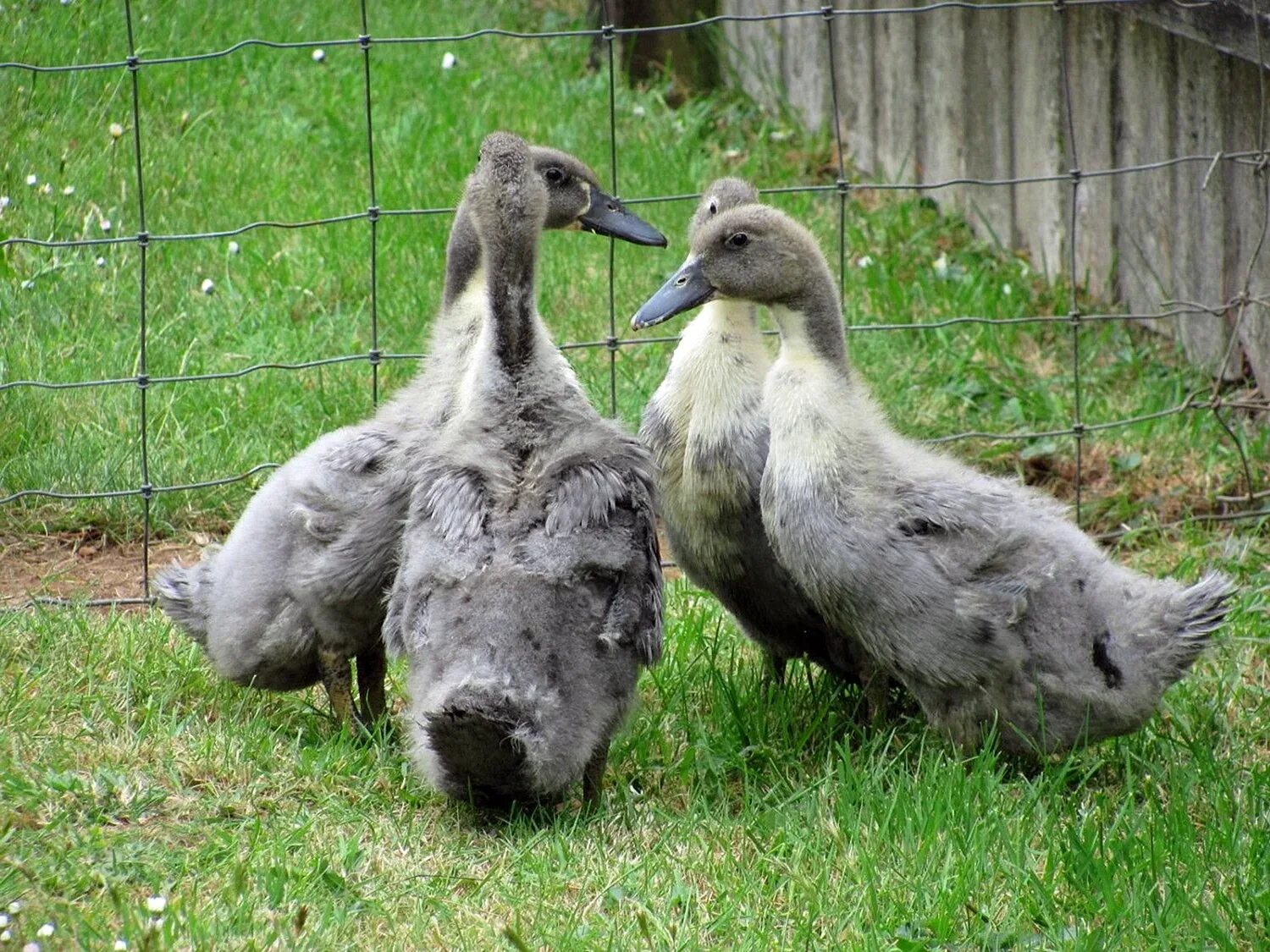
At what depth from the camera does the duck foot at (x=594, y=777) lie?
410cm

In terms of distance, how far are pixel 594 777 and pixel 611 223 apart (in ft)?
5.78

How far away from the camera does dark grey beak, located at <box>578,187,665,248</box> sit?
201 inches

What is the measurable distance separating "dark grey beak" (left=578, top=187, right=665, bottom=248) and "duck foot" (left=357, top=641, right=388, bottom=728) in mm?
1408

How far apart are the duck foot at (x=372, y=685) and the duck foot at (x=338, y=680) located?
127 millimetres

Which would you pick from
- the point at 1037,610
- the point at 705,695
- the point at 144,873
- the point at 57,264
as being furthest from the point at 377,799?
the point at 57,264

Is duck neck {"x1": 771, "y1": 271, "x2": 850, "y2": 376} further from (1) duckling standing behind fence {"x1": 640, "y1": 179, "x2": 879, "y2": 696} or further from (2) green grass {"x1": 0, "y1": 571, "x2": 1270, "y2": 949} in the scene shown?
(2) green grass {"x1": 0, "y1": 571, "x2": 1270, "y2": 949}

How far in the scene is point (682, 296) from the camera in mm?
4641

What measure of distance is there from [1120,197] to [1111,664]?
329 centimetres

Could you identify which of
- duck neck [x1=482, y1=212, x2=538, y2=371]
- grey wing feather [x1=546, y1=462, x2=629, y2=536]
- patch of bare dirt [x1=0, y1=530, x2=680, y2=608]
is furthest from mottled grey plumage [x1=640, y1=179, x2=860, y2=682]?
patch of bare dirt [x1=0, y1=530, x2=680, y2=608]

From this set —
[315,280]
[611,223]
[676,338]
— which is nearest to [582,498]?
[611,223]

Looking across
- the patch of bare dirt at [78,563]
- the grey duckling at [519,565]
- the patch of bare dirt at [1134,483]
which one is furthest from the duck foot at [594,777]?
the patch of bare dirt at [1134,483]

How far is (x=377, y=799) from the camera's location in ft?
13.6

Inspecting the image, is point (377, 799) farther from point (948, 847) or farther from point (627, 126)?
point (627, 126)

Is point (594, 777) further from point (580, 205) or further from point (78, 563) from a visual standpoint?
point (78, 563)
